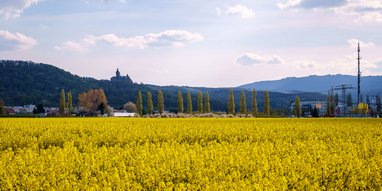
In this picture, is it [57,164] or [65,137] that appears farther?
[65,137]

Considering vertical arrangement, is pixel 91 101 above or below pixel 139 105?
above

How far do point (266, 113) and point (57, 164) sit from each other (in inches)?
4040

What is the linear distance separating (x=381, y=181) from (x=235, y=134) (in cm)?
1619

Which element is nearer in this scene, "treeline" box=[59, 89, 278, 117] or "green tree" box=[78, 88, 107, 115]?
"treeline" box=[59, 89, 278, 117]

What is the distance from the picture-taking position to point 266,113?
114812mm

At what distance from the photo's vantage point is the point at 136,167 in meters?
14.3

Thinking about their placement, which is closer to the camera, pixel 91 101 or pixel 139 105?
pixel 139 105

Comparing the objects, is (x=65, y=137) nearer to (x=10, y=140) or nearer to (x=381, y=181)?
(x=10, y=140)

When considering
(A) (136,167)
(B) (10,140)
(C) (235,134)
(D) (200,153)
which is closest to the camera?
(A) (136,167)

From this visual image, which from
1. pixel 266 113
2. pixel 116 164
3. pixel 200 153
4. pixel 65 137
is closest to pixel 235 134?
pixel 65 137

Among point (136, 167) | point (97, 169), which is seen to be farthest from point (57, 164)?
point (136, 167)

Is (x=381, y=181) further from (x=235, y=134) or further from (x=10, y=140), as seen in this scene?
(x=10, y=140)

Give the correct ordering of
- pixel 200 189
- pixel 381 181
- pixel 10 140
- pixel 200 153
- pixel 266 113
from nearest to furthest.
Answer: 1. pixel 200 189
2. pixel 381 181
3. pixel 200 153
4. pixel 10 140
5. pixel 266 113

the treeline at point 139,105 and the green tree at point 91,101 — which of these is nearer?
the treeline at point 139,105
